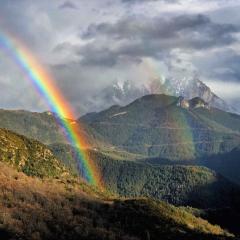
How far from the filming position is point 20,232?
196625 millimetres

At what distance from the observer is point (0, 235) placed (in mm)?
187375

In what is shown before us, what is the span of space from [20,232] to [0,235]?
10.2 metres
